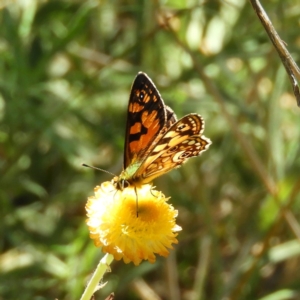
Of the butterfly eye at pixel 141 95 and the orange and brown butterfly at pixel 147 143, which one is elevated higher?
the butterfly eye at pixel 141 95

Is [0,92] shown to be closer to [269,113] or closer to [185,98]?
[185,98]

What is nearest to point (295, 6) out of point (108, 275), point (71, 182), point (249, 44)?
point (249, 44)

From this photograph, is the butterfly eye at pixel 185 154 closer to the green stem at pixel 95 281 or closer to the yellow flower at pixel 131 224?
the yellow flower at pixel 131 224

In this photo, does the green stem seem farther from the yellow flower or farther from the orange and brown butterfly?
the orange and brown butterfly

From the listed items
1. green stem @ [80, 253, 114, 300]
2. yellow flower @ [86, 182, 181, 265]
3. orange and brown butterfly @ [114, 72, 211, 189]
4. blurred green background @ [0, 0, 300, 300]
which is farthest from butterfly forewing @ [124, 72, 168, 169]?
blurred green background @ [0, 0, 300, 300]

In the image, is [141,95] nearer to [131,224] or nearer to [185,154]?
[185,154]

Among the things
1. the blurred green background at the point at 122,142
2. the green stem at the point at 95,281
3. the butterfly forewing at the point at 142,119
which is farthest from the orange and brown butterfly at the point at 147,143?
the blurred green background at the point at 122,142

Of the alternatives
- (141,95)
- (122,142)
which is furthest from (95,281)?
(122,142)
